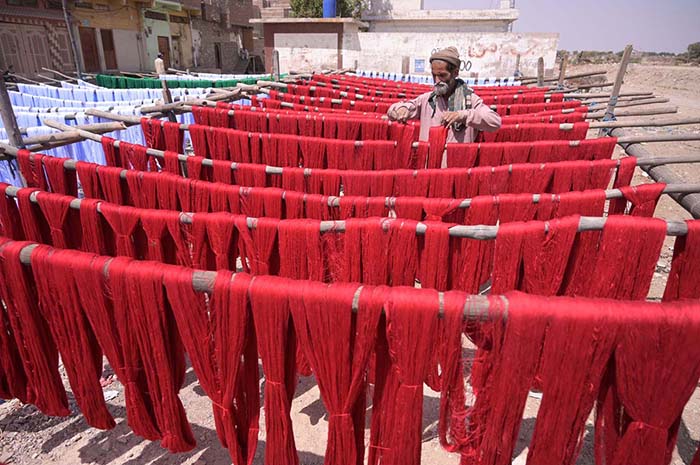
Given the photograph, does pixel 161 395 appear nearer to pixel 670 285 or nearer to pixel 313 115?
pixel 670 285

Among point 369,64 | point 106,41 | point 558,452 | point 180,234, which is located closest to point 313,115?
point 180,234

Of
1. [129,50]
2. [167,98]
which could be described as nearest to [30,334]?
[167,98]

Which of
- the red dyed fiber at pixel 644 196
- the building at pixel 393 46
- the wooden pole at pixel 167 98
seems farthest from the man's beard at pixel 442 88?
the building at pixel 393 46

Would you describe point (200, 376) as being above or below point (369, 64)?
below

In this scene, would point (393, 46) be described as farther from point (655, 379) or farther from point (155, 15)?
point (655, 379)

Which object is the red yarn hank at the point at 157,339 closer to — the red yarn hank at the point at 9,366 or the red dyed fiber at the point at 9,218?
the red yarn hank at the point at 9,366

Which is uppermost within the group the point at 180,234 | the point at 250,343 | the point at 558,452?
the point at 180,234

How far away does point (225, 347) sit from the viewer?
5.48 feet

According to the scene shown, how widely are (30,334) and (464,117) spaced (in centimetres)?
345

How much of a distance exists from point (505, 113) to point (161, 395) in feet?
18.8

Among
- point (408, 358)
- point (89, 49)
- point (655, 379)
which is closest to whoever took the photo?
point (655, 379)

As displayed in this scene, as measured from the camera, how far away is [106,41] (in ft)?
75.8

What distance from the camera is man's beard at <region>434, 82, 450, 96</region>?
3.80 meters

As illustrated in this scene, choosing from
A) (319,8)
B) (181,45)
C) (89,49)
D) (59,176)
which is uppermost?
(319,8)
